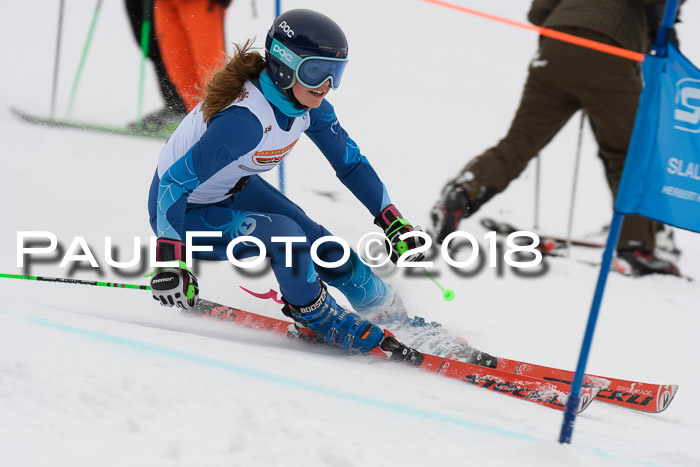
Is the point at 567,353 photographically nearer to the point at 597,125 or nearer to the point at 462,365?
the point at 462,365

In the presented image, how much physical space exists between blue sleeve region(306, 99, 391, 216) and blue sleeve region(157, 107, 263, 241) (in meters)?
0.52

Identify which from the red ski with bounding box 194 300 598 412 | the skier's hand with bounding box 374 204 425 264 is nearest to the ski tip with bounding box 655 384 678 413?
the red ski with bounding box 194 300 598 412

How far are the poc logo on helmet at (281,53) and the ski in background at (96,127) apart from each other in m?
4.51

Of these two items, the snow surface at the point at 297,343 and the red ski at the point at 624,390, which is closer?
the snow surface at the point at 297,343

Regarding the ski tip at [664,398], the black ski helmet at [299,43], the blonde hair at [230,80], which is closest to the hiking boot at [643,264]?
the ski tip at [664,398]

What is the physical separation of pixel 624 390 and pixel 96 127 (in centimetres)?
581

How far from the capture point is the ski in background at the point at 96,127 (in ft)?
22.1

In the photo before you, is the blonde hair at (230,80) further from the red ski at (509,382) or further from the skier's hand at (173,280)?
the red ski at (509,382)

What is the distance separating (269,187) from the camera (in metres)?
3.59

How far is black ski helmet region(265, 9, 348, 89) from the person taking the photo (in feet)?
9.20

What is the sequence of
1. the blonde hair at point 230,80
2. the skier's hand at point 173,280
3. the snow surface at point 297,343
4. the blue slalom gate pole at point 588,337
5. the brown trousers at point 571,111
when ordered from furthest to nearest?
1. the brown trousers at point 571,111
2. the blonde hair at point 230,80
3. the skier's hand at point 173,280
4. the blue slalom gate pole at point 588,337
5. the snow surface at point 297,343

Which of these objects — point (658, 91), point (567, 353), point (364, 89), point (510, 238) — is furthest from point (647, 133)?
point (364, 89)

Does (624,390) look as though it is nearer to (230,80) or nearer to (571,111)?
(230,80)

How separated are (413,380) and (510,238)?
3326mm
